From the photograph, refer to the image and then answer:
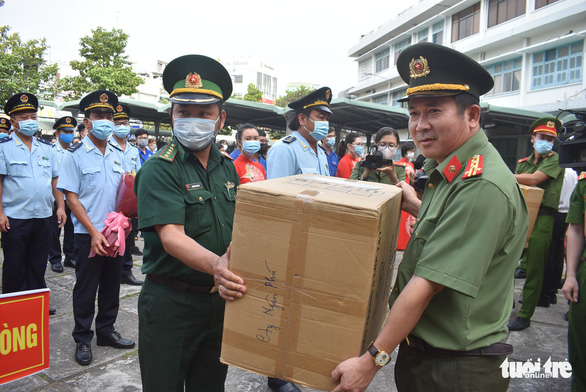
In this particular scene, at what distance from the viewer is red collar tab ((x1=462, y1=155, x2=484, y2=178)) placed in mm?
1321

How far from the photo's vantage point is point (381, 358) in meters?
1.32

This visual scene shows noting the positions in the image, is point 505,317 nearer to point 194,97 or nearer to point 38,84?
point 194,97

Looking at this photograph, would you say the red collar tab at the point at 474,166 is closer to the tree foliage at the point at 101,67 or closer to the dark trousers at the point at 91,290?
the dark trousers at the point at 91,290

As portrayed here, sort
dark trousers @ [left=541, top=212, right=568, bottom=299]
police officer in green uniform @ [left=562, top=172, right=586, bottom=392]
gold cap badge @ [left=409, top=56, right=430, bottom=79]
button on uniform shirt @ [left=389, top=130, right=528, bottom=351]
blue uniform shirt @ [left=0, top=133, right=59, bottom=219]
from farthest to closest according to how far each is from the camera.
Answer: dark trousers @ [left=541, top=212, right=568, bottom=299] < blue uniform shirt @ [left=0, top=133, right=59, bottom=219] < police officer in green uniform @ [left=562, top=172, right=586, bottom=392] < gold cap badge @ [left=409, top=56, right=430, bottom=79] < button on uniform shirt @ [left=389, top=130, right=528, bottom=351]

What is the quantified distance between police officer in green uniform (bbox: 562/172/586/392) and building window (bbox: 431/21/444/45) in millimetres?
28937

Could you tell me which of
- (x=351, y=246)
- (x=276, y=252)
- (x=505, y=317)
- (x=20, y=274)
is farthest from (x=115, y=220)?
(x=505, y=317)

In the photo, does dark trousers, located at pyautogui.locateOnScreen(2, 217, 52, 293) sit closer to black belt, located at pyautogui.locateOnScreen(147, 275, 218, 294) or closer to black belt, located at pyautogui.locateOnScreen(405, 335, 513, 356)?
black belt, located at pyautogui.locateOnScreen(147, 275, 218, 294)

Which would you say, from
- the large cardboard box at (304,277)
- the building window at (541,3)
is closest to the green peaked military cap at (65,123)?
the large cardboard box at (304,277)

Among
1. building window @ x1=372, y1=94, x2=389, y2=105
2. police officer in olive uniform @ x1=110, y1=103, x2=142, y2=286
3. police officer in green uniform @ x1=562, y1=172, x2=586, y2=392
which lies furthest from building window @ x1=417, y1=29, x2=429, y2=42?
police officer in green uniform @ x1=562, y1=172, x2=586, y2=392

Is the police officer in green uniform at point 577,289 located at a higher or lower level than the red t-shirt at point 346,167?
lower

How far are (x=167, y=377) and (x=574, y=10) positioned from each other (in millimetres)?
20809

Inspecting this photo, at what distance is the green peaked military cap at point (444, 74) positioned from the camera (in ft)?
4.73

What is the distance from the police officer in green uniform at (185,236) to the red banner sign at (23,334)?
1.68ft

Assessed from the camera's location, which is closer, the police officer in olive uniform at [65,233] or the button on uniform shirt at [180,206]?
the button on uniform shirt at [180,206]
